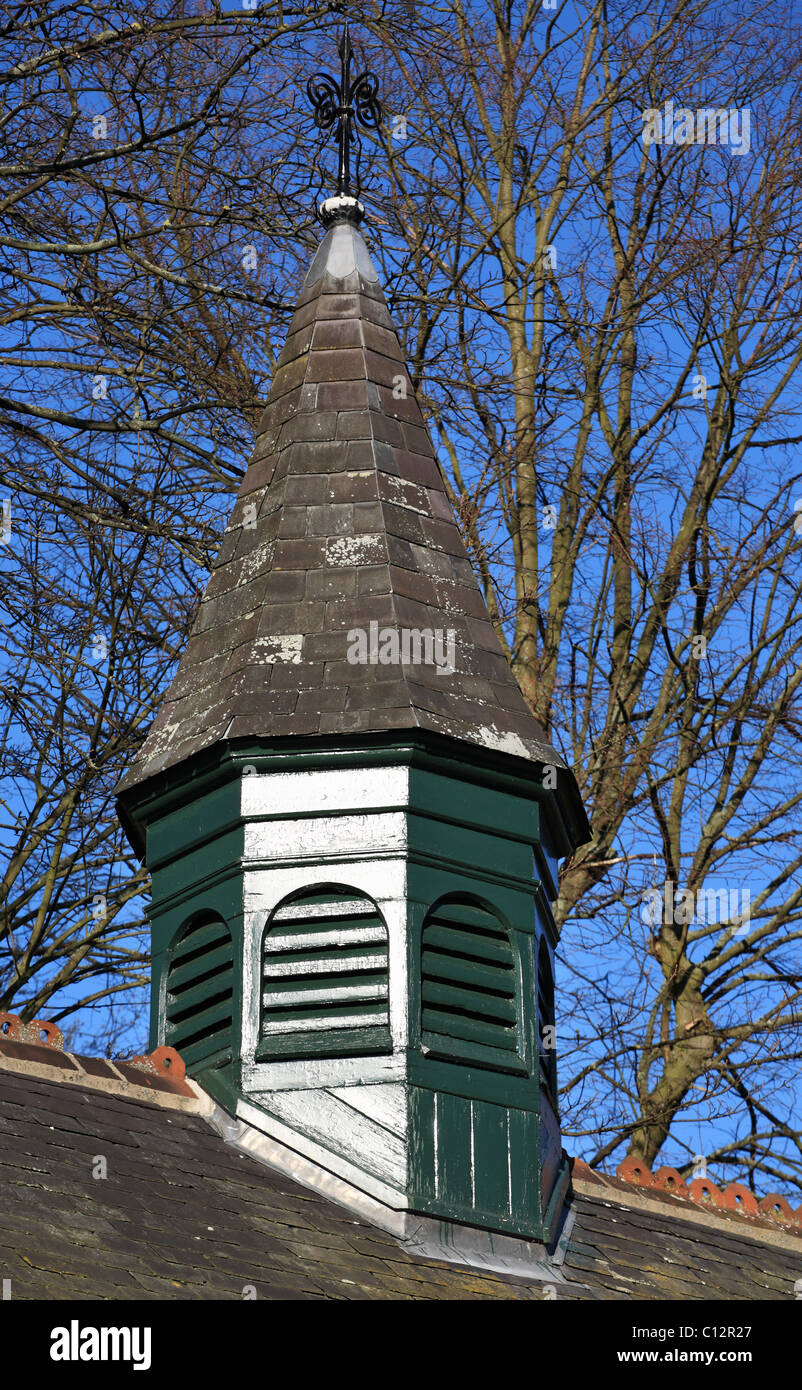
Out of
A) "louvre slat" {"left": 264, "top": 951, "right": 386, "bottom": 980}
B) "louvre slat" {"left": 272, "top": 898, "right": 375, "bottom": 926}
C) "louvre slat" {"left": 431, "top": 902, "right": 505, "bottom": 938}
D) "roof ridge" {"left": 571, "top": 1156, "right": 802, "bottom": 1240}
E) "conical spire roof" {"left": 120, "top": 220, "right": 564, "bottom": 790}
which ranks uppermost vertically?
"conical spire roof" {"left": 120, "top": 220, "right": 564, "bottom": 790}

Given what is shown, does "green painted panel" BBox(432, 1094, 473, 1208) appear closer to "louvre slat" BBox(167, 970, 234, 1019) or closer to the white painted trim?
the white painted trim

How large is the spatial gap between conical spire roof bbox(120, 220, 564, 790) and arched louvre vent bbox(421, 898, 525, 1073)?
0.78m

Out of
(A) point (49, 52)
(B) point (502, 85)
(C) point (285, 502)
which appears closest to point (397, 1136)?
(C) point (285, 502)

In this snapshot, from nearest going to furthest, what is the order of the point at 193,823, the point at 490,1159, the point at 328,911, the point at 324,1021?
the point at 490,1159, the point at 324,1021, the point at 328,911, the point at 193,823

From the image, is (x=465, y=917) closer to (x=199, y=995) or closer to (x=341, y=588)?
(x=199, y=995)

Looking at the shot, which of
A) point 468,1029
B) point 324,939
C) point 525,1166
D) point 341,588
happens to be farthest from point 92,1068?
point 341,588

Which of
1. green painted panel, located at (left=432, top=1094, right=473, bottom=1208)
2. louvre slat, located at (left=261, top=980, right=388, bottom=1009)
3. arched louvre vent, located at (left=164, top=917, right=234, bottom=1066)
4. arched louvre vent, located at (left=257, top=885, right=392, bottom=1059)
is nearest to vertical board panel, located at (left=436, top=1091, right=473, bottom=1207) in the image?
green painted panel, located at (left=432, top=1094, right=473, bottom=1208)

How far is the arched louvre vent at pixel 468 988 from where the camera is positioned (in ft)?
36.7

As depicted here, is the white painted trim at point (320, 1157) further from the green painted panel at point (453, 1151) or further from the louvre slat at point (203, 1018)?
the louvre slat at point (203, 1018)

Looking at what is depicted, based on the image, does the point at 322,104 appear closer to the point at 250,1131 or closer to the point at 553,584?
the point at 553,584

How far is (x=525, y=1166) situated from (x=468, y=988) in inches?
30.4

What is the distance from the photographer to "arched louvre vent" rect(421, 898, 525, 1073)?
36.7 ft

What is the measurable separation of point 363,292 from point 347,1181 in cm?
479

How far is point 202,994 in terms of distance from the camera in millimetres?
11570
